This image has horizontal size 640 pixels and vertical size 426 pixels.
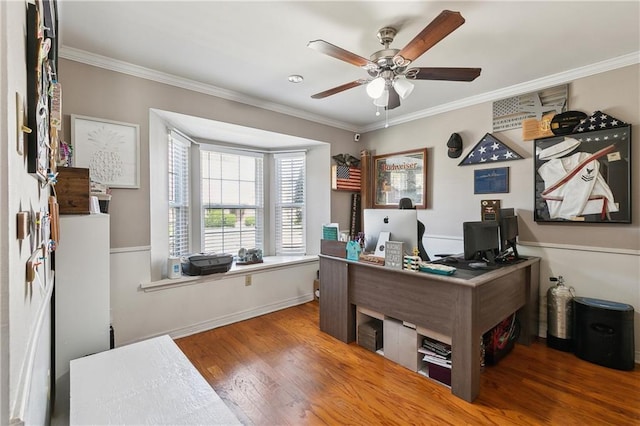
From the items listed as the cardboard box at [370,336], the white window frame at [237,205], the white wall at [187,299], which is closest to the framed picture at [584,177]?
the cardboard box at [370,336]

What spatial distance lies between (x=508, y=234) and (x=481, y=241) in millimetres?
503

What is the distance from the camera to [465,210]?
11.8ft

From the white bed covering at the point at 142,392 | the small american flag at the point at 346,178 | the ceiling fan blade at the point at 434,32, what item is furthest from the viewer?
the small american flag at the point at 346,178

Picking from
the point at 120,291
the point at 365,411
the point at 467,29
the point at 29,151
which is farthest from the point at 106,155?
the point at 467,29

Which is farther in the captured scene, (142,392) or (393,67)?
(393,67)

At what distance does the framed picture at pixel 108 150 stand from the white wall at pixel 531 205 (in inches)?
132

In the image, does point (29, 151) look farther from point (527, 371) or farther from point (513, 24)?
point (527, 371)

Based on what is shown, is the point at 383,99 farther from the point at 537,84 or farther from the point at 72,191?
the point at 72,191

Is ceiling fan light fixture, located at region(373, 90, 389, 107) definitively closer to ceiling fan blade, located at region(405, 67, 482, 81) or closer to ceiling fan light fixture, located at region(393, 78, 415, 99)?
ceiling fan light fixture, located at region(393, 78, 415, 99)

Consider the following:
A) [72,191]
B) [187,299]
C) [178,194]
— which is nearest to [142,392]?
[72,191]

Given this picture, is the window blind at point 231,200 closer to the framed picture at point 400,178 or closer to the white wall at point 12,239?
the framed picture at point 400,178

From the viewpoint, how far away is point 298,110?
395 centimetres

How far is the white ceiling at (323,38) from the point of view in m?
1.93

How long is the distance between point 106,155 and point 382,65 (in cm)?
248
